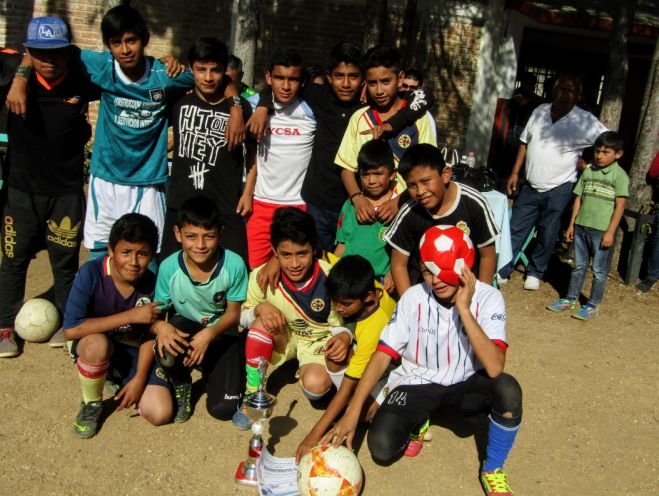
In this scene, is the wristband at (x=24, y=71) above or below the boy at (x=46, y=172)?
above

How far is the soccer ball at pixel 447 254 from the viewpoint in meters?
3.61

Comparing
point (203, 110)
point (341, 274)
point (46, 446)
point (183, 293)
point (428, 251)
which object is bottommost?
point (46, 446)

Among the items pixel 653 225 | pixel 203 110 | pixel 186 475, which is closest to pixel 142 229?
pixel 203 110

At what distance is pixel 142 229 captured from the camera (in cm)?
417

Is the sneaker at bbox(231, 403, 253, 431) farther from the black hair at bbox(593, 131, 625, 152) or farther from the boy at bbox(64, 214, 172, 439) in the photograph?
the black hair at bbox(593, 131, 625, 152)

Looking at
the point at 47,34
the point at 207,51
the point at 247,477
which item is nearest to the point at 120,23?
the point at 47,34

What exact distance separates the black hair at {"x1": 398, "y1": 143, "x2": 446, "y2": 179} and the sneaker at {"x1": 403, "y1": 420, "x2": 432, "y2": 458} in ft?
4.79

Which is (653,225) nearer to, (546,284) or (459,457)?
(546,284)

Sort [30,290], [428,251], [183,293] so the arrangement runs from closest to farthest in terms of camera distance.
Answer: [428,251] < [183,293] < [30,290]

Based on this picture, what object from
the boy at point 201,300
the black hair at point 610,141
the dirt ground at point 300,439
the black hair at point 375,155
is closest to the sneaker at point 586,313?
the dirt ground at point 300,439

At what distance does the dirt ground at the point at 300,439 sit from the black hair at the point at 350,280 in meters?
0.88

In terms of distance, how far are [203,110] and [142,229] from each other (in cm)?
104

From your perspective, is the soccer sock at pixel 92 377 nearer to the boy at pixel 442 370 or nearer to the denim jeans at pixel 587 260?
the boy at pixel 442 370

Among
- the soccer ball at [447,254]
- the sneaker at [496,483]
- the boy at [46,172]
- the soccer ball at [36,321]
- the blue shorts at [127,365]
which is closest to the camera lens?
the soccer ball at [447,254]
